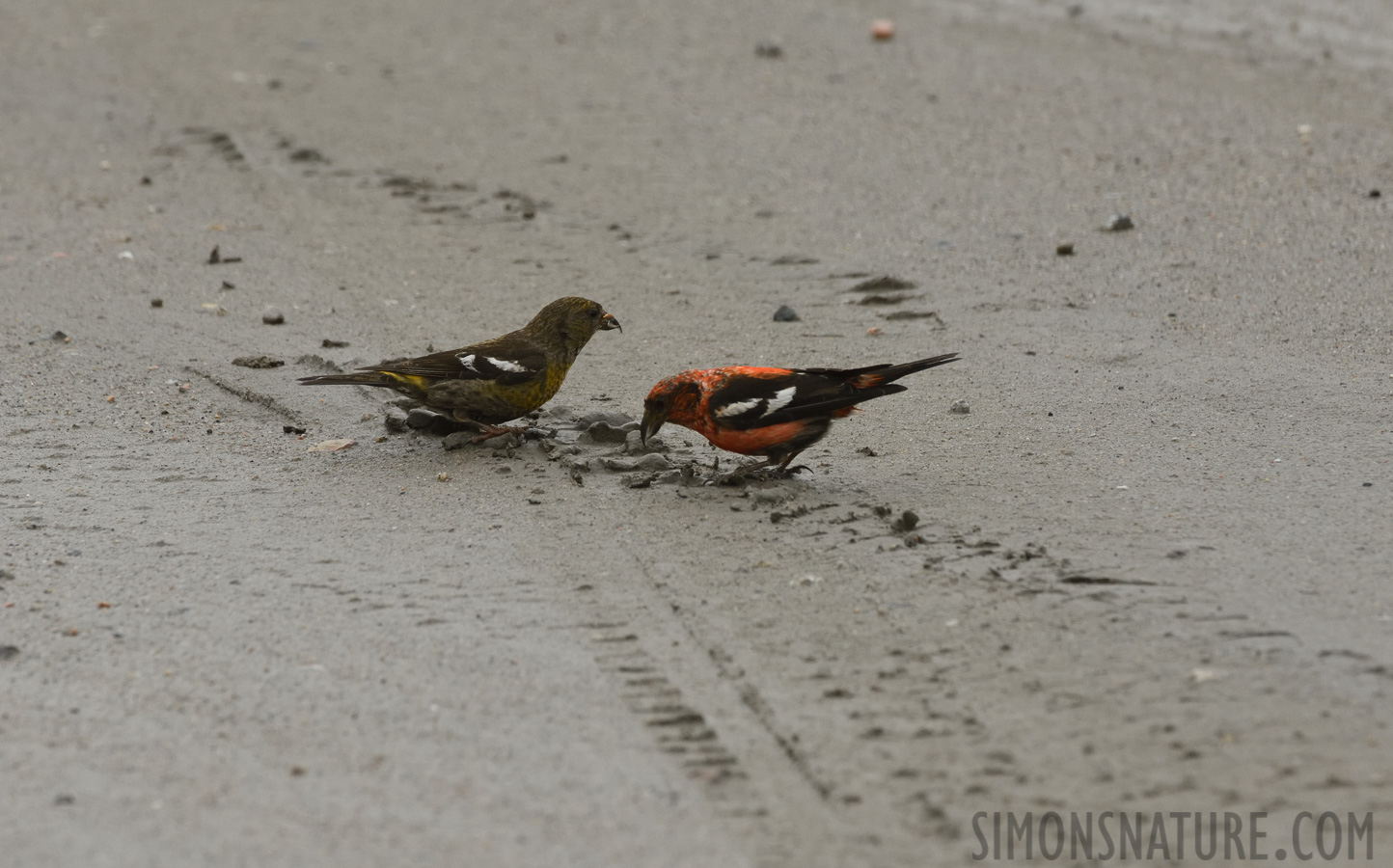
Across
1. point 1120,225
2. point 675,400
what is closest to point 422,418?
point 675,400

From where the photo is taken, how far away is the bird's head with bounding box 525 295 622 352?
6188mm

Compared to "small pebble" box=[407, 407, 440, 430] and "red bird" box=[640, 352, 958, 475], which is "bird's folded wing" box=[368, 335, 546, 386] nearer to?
"small pebble" box=[407, 407, 440, 430]

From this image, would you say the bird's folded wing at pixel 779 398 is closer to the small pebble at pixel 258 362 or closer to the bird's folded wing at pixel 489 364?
the bird's folded wing at pixel 489 364

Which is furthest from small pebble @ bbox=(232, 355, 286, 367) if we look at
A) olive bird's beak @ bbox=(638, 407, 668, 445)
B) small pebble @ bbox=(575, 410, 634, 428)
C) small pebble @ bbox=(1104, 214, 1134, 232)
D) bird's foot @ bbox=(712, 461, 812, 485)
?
small pebble @ bbox=(1104, 214, 1134, 232)

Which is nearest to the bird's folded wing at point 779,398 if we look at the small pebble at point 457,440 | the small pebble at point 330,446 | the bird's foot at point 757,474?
the bird's foot at point 757,474

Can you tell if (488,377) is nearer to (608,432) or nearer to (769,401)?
(608,432)

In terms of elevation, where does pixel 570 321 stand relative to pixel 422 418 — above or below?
above

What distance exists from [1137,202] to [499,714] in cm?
620

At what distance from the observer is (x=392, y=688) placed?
13.4 feet

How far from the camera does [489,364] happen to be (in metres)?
5.92

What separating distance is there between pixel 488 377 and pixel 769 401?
1.24 m

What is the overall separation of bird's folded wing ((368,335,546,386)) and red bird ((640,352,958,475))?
623mm

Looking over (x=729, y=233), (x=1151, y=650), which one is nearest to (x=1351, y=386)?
(x=1151, y=650)

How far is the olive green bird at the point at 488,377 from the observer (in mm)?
5918
